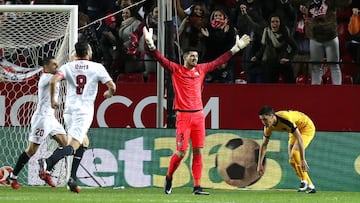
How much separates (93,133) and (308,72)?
4.68 m

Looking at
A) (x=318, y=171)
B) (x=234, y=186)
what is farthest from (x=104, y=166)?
(x=318, y=171)

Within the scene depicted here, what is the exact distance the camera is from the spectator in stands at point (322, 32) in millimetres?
22562

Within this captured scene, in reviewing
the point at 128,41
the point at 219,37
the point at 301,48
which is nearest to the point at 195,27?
the point at 219,37

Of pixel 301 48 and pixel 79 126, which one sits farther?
pixel 301 48

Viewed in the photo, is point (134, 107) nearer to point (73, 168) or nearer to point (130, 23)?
point (130, 23)

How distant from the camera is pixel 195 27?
23250mm

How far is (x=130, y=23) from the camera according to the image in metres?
23.6

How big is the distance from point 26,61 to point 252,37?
430 centimetres

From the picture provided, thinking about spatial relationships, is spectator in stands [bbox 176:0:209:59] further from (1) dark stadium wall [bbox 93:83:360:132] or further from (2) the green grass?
(2) the green grass

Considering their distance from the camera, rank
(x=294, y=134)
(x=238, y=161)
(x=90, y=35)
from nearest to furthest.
Result: (x=294, y=134)
(x=238, y=161)
(x=90, y=35)

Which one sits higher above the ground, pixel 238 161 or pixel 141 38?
pixel 141 38

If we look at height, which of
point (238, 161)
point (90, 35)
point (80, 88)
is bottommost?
point (238, 161)

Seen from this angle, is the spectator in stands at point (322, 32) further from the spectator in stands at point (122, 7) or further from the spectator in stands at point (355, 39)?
the spectator in stands at point (122, 7)

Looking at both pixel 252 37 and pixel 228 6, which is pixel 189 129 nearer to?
pixel 252 37
